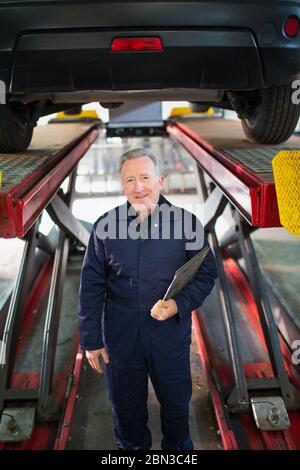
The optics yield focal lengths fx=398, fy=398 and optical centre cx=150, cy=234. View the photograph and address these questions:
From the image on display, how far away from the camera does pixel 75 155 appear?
2.58 metres

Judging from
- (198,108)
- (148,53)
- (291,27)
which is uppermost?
(291,27)

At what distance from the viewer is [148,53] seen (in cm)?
153

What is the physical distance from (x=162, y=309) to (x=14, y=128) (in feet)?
3.81

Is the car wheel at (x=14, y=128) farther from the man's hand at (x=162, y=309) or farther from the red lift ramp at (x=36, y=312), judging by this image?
the man's hand at (x=162, y=309)

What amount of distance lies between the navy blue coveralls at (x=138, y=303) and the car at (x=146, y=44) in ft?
1.71

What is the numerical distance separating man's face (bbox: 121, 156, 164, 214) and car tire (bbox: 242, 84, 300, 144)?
2.51 ft

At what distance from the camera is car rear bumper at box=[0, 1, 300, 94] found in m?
1.51

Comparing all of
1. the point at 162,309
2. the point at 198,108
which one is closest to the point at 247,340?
the point at 162,309

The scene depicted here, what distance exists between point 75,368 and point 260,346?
4.40 ft

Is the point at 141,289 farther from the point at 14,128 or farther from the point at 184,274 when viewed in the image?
the point at 14,128

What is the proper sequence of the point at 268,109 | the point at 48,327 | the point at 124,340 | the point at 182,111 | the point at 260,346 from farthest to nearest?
the point at 182,111 < the point at 260,346 < the point at 48,327 < the point at 268,109 < the point at 124,340

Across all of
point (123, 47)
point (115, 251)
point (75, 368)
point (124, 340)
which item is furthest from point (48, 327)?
point (123, 47)

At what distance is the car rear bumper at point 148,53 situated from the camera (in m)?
1.51

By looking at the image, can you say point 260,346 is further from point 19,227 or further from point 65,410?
point 19,227
